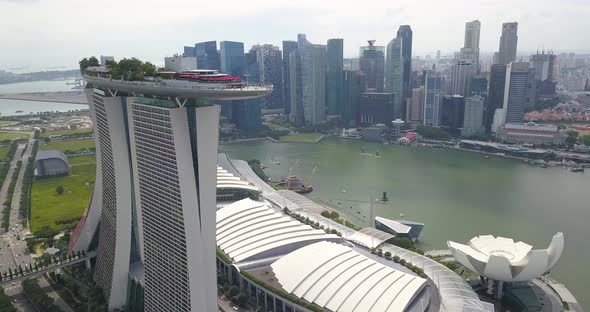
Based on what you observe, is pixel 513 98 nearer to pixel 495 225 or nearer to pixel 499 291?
pixel 495 225

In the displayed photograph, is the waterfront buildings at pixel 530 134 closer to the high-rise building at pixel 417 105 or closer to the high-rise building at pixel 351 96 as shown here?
the high-rise building at pixel 417 105

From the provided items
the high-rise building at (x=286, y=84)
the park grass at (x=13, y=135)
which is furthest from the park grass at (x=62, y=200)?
the high-rise building at (x=286, y=84)

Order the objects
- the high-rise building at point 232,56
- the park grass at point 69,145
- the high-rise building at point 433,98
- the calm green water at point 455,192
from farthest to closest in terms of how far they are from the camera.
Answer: the high-rise building at point 232,56, the high-rise building at point 433,98, the park grass at point 69,145, the calm green water at point 455,192

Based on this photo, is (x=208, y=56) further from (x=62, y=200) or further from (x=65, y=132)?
(x=62, y=200)

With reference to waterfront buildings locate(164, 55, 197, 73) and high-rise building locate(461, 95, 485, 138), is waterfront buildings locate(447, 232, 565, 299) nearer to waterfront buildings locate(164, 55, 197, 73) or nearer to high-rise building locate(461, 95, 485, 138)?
waterfront buildings locate(164, 55, 197, 73)

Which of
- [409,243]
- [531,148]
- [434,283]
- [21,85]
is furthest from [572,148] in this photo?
[21,85]

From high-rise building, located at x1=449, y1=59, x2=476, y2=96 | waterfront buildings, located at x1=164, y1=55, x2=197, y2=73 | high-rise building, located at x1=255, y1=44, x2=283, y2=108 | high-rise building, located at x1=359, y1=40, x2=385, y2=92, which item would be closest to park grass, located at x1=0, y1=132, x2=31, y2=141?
high-rise building, located at x1=255, y1=44, x2=283, y2=108

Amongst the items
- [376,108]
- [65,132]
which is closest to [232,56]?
[376,108]
